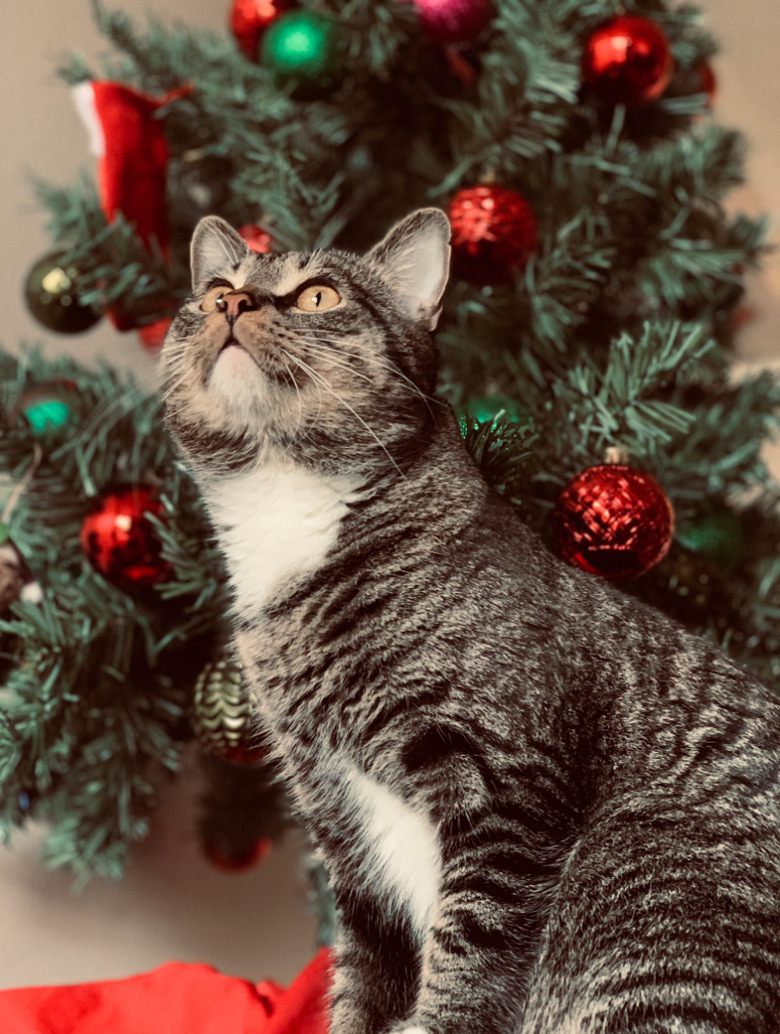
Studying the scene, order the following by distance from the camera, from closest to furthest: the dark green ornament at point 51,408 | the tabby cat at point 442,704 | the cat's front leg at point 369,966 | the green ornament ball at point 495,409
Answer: the tabby cat at point 442,704, the cat's front leg at point 369,966, the green ornament ball at point 495,409, the dark green ornament at point 51,408

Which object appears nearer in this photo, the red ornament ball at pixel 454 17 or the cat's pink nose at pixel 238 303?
the cat's pink nose at pixel 238 303

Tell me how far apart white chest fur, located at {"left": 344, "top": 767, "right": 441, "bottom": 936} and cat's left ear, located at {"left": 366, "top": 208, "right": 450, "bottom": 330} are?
0.42m

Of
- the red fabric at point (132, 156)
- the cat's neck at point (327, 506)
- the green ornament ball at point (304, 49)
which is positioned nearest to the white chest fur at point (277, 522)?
the cat's neck at point (327, 506)

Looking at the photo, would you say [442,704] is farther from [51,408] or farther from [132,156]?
[132,156]

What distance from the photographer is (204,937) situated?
4.71 ft

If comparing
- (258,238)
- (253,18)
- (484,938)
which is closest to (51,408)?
(258,238)

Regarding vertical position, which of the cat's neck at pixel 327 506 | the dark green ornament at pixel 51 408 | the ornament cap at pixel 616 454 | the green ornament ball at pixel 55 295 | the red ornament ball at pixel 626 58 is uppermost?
the red ornament ball at pixel 626 58

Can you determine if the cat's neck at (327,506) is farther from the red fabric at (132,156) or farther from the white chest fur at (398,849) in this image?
the red fabric at (132,156)

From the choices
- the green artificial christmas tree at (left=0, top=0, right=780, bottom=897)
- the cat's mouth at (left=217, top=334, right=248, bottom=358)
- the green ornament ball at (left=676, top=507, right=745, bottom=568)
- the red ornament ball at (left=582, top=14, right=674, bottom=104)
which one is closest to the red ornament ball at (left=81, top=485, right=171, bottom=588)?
the green artificial christmas tree at (left=0, top=0, right=780, bottom=897)

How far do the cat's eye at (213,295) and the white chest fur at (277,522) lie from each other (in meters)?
0.17

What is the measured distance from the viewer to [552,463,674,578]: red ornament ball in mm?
779

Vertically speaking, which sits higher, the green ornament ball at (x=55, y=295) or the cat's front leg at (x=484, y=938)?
the green ornament ball at (x=55, y=295)

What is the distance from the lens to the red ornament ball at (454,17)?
102 centimetres

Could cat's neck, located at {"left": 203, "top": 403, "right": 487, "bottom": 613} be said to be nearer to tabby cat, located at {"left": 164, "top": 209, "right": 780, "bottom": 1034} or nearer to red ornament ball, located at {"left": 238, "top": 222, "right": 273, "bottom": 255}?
tabby cat, located at {"left": 164, "top": 209, "right": 780, "bottom": 1034}
